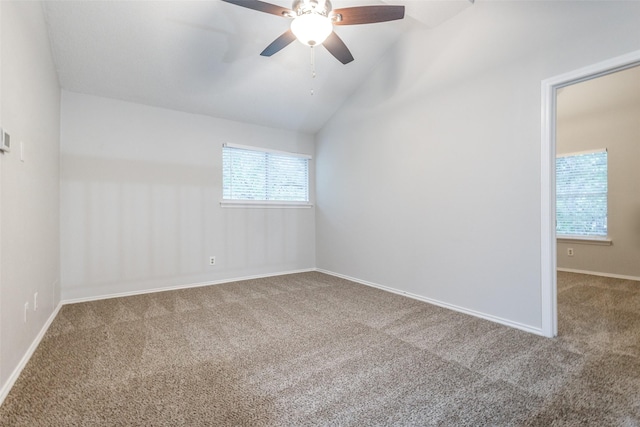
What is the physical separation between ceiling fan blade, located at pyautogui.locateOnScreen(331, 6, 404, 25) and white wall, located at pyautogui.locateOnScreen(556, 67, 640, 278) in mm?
3934

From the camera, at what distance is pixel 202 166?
393 centimetres

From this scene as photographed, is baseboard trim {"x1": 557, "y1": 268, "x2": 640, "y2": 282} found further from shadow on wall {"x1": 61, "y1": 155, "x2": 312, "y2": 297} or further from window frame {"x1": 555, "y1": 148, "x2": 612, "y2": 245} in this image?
shadow on wall {"x1": 61, "y1": 155, "x2": 312, "y2": 297}

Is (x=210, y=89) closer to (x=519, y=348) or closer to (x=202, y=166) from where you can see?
(x=202, y=166)

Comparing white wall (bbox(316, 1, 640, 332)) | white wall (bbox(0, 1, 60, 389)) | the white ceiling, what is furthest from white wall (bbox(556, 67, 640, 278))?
white wall (bbox(0, 1, 60, 389))

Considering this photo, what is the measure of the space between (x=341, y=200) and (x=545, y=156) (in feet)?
8.41

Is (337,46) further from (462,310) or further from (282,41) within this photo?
(462,310)

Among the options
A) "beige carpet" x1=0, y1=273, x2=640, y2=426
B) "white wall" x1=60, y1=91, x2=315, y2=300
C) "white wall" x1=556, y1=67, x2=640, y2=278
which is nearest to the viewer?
"beige carpet" x1=0, y1=273, x2=640, y2=426

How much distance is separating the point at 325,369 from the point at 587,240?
4725mm

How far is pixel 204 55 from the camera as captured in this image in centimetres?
306

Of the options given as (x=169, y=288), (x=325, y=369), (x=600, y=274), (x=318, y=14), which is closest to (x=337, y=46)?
(x=318, y=14)

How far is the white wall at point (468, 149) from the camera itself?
2.25m

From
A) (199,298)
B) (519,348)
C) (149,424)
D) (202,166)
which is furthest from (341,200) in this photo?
(149,424)

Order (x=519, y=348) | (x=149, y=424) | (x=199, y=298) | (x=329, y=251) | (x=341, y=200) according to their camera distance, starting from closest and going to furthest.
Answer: (x=149, y=424) → (x=519, y=348) → (x=199, y=298) → (x=341, y=200) → (x=329, y=251)

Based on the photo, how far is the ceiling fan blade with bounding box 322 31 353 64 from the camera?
2.27 metres
